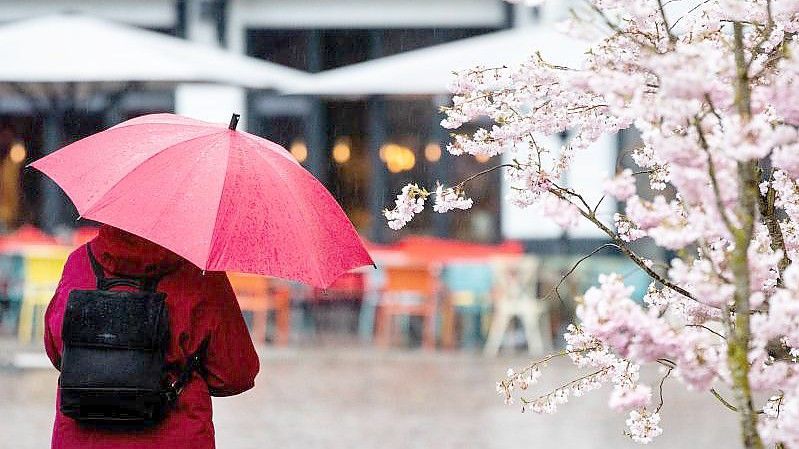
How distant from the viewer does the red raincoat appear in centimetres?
323

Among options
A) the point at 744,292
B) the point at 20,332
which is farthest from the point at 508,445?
the point at 20,332

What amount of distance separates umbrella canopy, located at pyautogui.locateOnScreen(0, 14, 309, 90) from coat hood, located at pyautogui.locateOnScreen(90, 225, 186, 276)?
806 cm

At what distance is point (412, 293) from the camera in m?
12.0

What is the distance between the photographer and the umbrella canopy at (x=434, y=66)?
1233cm

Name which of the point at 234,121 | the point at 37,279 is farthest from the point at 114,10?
the point at 234,121

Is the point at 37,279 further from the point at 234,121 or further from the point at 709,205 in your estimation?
the point at 709,205

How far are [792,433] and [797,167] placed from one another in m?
0.52

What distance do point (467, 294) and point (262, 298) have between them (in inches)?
78.3

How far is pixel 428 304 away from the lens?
1207 centimetres

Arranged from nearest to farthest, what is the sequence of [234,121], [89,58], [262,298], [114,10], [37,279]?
1. [234,121]
2. [89,58]
3. [37,279]
4. [262,298]
5. [114,10]

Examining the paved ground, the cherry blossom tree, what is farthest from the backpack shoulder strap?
the paved ground

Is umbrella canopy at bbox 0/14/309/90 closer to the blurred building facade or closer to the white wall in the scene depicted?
the blurred building facade

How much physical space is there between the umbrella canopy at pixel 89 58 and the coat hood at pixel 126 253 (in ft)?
26.4

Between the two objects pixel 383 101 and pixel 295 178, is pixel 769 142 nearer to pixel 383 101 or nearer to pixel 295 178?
pixel 295 178
